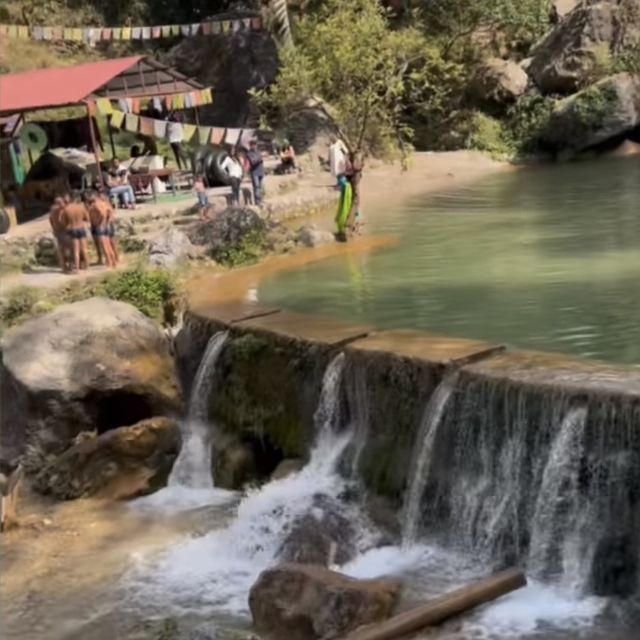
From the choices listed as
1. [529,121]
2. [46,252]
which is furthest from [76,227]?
[529,121]

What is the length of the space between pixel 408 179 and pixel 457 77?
6476 millimetres

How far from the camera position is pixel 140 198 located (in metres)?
25.8

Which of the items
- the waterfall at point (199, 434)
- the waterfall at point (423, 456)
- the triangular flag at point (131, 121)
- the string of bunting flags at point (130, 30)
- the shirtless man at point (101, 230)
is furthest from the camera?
the string of bunting flags at point (130, 30)

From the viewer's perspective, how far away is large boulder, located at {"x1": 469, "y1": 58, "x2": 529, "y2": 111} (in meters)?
38.0

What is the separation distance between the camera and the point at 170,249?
19141mm

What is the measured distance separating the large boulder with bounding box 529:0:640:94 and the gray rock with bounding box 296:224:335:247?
1868 cm

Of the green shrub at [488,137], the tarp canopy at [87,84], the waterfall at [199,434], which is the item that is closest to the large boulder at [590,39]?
the green shrub at [488,137]

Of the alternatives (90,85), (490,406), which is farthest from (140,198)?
(490,406)

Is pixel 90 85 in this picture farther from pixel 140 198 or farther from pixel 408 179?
pixel 408 179

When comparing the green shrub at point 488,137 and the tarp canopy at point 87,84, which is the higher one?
the tarp canopy at point 87,84

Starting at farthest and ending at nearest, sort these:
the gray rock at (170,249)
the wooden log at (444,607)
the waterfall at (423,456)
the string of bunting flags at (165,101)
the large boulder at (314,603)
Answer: the string of bunting flags at (165,101), the gray rock at (170,249), the waterfall at (423,456), the large boulder at (314,603), the wooden log at (444,607)

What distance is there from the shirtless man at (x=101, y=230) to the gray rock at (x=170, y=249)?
76cm

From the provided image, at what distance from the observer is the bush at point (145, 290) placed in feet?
54.4

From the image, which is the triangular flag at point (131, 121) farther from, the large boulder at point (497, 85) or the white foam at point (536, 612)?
the large boulder at point (497, 85)
